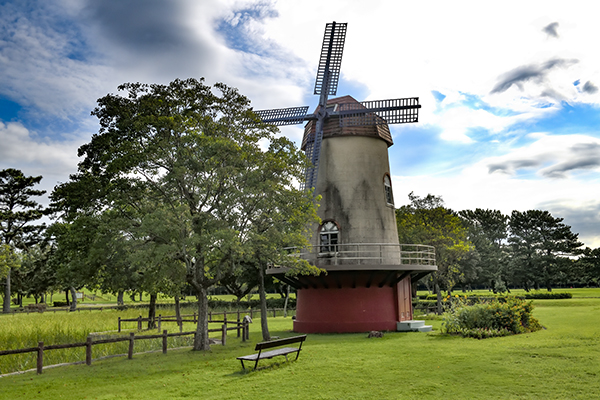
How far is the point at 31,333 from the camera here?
20.5 metres

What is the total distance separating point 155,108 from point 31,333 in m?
12.3

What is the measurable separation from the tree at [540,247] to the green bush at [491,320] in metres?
56.3

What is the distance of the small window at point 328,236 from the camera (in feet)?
76.3

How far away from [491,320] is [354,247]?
709cm

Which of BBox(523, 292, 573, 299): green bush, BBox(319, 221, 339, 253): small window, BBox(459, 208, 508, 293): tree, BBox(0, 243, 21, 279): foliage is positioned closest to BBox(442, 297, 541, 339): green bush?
BBox(319, 221, 339, 253): small window

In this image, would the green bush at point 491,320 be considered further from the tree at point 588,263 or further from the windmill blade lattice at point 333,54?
the tree at point 588,263

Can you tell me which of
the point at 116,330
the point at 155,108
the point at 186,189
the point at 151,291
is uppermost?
the point at 155,108

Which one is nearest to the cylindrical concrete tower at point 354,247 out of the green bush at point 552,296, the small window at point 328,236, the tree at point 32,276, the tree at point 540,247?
the small window at point 328,236

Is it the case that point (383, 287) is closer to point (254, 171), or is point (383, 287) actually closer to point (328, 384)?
point (254, 171)

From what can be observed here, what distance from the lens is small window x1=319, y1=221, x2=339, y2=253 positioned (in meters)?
23.2

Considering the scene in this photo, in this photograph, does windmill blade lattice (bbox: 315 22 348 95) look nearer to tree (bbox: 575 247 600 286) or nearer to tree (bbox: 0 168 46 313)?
tree (bbox: 0 168 46 313)

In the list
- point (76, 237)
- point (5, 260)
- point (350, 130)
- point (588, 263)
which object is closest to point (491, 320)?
point (350, 130)

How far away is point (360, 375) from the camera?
37.6 feet

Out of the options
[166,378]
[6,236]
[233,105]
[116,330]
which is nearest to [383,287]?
[233,105]
